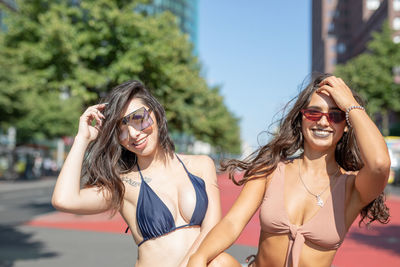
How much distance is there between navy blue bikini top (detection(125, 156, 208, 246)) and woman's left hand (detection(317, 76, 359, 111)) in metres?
0.83

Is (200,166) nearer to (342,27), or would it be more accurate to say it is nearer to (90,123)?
(90,123)

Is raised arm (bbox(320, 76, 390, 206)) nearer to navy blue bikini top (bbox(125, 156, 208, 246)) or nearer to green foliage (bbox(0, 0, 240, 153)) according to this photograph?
navy blue bikini top (bbox(125, 156, 208, 246))

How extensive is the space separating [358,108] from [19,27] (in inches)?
505

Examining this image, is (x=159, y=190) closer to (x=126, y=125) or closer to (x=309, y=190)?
(x=126, y=125)

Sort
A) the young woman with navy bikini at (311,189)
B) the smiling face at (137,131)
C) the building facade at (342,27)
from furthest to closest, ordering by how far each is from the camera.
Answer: the building facade at (342,27) → the smiling face at (137,131) → the young woman with navy bikini at (311,189)

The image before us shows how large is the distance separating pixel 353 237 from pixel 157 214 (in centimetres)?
752

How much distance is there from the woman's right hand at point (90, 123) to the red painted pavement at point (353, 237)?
292cm

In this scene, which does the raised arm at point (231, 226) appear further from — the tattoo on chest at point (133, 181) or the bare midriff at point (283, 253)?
the tattoo on chest at point (133, 181)

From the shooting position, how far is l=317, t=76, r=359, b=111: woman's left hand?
2.00m

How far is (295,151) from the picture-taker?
7.88 feet

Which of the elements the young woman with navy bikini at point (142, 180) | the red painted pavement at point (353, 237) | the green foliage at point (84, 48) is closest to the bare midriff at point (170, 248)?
the young woman with navy bikini at point (142, 180)

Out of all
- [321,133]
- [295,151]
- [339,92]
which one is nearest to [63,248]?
[295,151]

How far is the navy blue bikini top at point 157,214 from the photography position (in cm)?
234

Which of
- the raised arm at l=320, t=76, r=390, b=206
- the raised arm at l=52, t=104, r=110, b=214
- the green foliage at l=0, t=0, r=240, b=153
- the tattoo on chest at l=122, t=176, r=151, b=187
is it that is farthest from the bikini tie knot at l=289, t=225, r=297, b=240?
the green foliage at l=0, t=0, r=240, b=153
